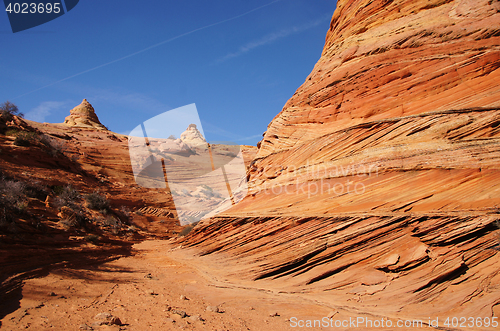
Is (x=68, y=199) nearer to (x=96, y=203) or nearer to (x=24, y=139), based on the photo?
(x=96, y=203)

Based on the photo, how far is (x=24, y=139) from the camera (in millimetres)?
22828

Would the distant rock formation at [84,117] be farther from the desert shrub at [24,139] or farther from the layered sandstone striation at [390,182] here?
the layered sandstone striation at [390,182]

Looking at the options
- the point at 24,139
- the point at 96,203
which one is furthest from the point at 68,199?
the point at 24,139

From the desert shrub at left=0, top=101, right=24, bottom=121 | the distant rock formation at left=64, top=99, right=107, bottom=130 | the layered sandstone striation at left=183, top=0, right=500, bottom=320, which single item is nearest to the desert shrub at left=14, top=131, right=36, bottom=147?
the desert shrub at left=0, top=101, right=24, bottom=121

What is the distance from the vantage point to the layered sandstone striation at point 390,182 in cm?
586

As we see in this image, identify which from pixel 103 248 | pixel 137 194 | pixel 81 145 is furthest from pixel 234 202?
pixel 81 145

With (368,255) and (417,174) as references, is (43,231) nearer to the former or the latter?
(368,255)

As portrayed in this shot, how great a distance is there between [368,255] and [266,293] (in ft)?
9.14

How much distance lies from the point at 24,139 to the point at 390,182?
2789cm

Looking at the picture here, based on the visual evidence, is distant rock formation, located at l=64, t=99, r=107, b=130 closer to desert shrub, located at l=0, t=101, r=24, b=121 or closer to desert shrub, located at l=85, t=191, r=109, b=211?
desert shrub, located at l=0, t=101, r=24, b=121

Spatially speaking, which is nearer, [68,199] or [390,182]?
[390,182]

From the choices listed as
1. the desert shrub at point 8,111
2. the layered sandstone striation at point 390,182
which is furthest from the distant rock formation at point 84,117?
the layered sandstone striation at point 390,182

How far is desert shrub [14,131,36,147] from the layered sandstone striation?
19568 millimetres

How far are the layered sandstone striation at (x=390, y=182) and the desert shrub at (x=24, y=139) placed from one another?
64.2ft
